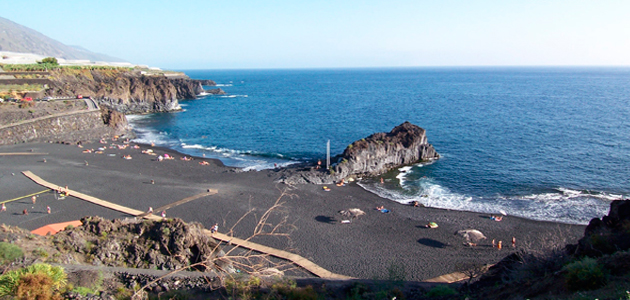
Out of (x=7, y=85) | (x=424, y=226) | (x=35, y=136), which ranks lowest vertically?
(x=424, y=226)

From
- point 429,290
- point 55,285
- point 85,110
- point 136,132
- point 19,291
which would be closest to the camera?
point 19,291

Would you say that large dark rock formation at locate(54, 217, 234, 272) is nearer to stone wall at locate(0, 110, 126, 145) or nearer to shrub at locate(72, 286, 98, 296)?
shrub at locate(72, 286, 98, 296)

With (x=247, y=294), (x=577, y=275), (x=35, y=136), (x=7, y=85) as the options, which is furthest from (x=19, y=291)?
(x=7, y=85)

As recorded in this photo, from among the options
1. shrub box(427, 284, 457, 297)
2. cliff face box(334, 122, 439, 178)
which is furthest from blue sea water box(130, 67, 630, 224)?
shrub box(427, 284, 457, 297)

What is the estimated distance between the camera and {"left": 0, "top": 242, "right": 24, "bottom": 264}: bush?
1073 cm

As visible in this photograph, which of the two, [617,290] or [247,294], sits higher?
[617,290]

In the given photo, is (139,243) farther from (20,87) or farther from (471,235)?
(20,87)

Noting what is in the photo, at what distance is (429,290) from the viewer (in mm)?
12820

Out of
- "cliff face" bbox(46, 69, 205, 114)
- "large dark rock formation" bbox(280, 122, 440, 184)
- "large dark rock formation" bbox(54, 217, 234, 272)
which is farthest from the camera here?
"cliff face" bbox(46, 69, 205, 114)

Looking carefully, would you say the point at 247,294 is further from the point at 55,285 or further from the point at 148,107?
the point at 148,107

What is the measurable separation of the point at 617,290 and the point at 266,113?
269 ft

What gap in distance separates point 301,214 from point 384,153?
17.2 m

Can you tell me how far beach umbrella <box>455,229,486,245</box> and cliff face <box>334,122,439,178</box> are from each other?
1580cm

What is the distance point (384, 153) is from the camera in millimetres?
43188
